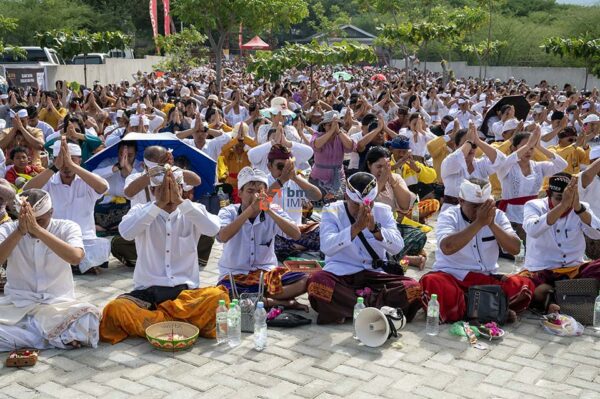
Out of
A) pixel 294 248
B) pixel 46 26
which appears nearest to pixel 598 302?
pixel 294 248

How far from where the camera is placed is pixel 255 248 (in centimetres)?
652

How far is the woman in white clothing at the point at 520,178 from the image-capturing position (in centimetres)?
849

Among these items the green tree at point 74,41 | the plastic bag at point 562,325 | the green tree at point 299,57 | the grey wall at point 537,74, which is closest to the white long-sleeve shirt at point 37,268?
the plastic bag at point 562,325

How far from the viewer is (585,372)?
5340mm

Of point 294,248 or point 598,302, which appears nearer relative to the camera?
point 598,302

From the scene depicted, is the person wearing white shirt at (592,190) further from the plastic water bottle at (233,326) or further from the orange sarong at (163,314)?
the orange sarong at (163,314)

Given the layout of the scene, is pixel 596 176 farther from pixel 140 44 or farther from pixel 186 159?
pixel 140 44

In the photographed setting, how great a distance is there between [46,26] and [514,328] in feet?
130

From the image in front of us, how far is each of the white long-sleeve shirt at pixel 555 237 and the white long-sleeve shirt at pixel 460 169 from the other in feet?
5.59

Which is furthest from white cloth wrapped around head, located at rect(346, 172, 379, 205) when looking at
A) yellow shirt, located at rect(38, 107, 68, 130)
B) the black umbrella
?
yellow shirt, located at rect(38, 107, 68, 130)

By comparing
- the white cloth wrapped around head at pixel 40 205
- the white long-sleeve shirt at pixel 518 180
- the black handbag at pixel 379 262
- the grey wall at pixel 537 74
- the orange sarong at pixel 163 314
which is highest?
the grey wall at pixel 537 74

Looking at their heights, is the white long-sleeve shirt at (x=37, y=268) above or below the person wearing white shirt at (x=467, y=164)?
below

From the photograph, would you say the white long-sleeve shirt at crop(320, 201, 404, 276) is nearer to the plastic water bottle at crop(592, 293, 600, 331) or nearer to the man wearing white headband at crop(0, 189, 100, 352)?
the plastic water bottle at crop(592, 293, 600, 331)

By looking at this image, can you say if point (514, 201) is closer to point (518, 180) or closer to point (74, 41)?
point (518, 180)
